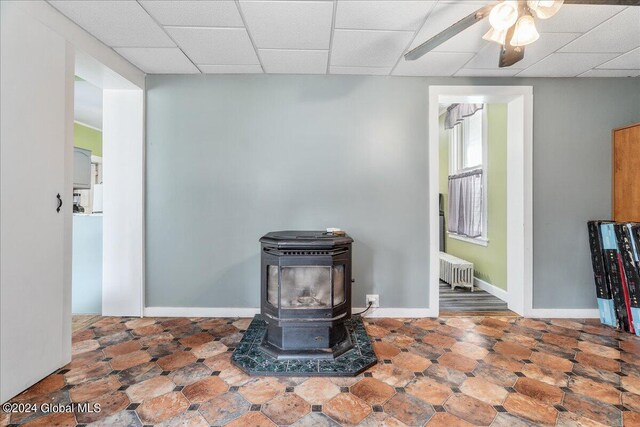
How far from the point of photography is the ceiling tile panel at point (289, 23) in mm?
1878

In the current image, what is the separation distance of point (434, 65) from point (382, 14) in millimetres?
941

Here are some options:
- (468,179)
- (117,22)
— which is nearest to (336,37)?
(117,22)

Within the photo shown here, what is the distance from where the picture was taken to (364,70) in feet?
9.04

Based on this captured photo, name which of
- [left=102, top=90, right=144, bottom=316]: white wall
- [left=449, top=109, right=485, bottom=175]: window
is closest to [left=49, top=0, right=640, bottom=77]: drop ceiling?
[left=102, top=90, right=144, bottom=316]: white wall

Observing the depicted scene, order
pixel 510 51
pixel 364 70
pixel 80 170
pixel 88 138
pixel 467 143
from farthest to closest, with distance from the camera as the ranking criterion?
pixel 88 138 < pixel 467 143 < pixel 80 170 < pixel 364 70 < pixel 510 51

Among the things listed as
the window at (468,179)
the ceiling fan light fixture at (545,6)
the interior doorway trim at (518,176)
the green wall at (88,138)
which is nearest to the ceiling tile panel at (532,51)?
the interior doorway trim at (518,176)

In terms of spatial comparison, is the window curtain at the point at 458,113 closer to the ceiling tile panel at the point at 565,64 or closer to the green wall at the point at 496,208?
the green wall at the point at 496,208

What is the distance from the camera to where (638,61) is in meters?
2.56

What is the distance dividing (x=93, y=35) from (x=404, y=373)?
339cm

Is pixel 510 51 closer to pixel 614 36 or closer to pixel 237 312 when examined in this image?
pixel 614 36

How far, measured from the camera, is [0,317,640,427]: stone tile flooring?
1.53m

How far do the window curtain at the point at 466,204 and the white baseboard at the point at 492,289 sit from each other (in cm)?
66

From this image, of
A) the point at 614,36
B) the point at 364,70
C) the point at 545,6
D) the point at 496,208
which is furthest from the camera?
the point at 496,208

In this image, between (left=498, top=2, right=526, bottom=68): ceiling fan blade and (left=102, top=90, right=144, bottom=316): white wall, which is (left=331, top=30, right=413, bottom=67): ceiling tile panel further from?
(left=102, top=90, right=144, bottom=316): white wall
